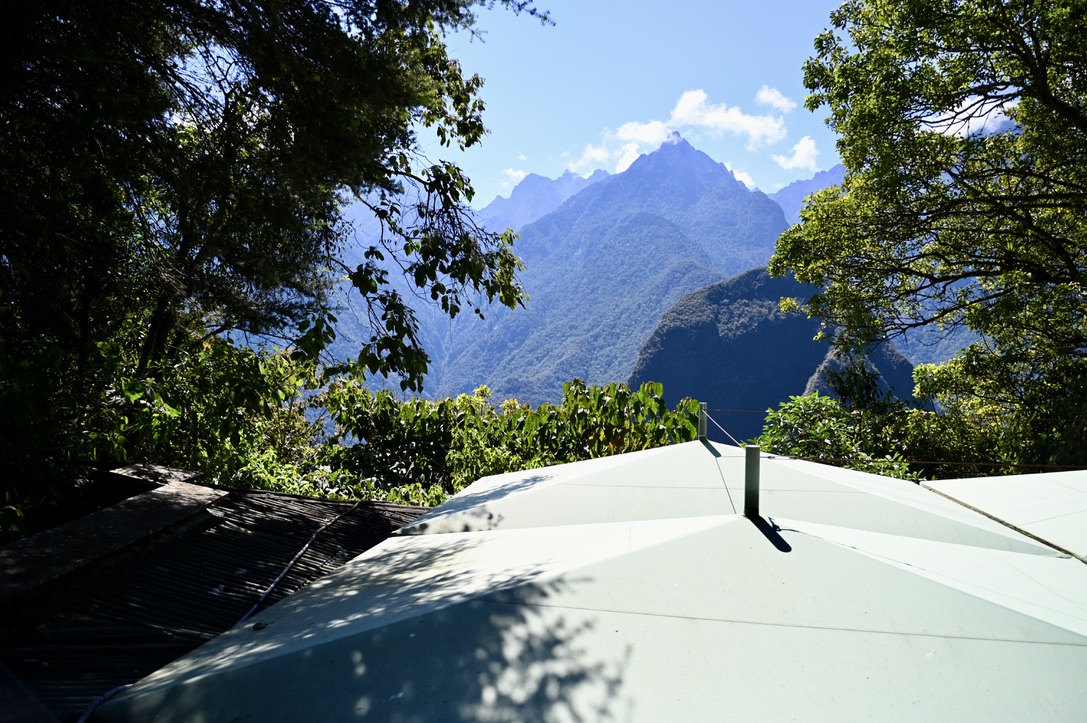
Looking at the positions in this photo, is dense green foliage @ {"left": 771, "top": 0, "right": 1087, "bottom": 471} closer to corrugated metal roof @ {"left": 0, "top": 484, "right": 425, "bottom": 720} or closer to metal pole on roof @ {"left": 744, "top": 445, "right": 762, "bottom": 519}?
metal pole on roof @ {"left": 744, "top": 445, "right": 762, "bottom": 519}

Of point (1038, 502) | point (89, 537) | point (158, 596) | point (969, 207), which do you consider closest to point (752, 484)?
point (1038, 502)

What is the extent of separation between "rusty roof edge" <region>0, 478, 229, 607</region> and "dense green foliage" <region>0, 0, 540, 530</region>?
0.88 feet

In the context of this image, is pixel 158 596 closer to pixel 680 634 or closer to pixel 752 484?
pixel 680 634

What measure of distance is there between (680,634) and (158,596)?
2.22 meters

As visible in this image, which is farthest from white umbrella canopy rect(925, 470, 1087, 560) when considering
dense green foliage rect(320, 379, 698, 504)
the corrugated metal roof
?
dense green foliage rect(320, 379, 698, 504)

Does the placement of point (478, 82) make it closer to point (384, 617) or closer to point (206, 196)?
point (206, 196)

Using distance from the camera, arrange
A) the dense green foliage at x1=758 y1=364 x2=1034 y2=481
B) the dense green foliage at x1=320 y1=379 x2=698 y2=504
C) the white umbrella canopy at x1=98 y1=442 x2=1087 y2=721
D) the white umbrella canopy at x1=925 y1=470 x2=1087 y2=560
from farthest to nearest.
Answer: the dense green foliage at x1=758 y1=364 x2=1034 y2=481, the dense green foliage at x1=320 y1=379 x2=698 y2=504, the white umbrella canopy at x1=925 y1=470 x2=1087 y2=560, the white umbrella canopy at x1=98 y1=442 x2=1087 y2=721

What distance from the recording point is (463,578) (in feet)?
8.01

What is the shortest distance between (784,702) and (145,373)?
502cm

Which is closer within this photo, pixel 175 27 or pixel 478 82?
pixel 175 27

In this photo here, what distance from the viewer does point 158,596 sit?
2750 mm

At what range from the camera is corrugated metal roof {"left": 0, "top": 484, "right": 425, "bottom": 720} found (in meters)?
2.06

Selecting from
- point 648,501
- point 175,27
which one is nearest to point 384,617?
point 648,501

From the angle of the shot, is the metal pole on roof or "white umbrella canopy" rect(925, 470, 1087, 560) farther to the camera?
"white umbrella canopy" rect(925, 470, 1087, 560)
